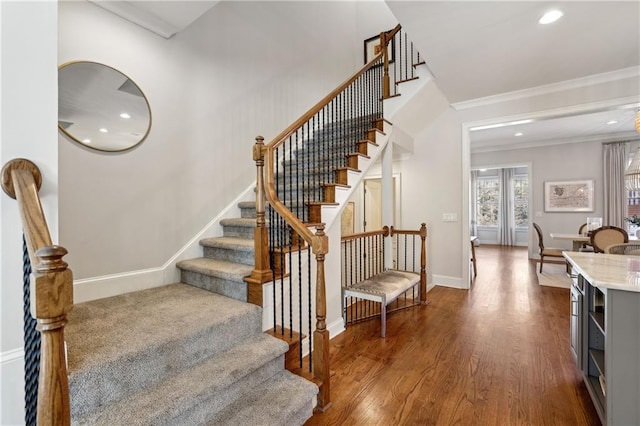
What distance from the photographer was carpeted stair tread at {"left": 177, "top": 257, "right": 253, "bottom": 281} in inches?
90.5

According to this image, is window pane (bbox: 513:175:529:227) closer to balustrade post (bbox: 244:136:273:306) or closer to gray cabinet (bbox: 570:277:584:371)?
gray cabinet (bbox: 570:277:584:371)

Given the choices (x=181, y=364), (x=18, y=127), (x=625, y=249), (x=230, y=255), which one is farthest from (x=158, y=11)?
(x=625, y=249)

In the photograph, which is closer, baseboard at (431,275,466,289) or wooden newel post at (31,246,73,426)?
wooden newel post at (31,246,73,426)

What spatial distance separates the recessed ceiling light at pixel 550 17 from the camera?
97.2 inches

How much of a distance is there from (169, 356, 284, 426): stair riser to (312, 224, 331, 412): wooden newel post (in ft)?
0.87

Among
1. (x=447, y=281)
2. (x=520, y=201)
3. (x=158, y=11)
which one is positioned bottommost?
(x=447, y=281)

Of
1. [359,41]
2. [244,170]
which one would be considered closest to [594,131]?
[359,41]

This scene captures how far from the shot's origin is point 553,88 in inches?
157

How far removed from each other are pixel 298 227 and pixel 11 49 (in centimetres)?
158

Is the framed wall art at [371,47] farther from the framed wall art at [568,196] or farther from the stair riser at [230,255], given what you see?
the framed wall art at [568,196]

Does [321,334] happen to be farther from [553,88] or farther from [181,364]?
[553,88]

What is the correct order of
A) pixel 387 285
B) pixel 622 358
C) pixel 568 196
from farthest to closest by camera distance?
pixel 568 196 < pixel 387 285 < pixel 622 358

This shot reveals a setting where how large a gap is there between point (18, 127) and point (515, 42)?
3.92 meters

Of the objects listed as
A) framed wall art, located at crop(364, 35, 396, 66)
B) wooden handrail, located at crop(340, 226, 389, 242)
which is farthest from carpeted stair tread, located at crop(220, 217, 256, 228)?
framed wall art, located at crop(364, 35, 396, 66)
